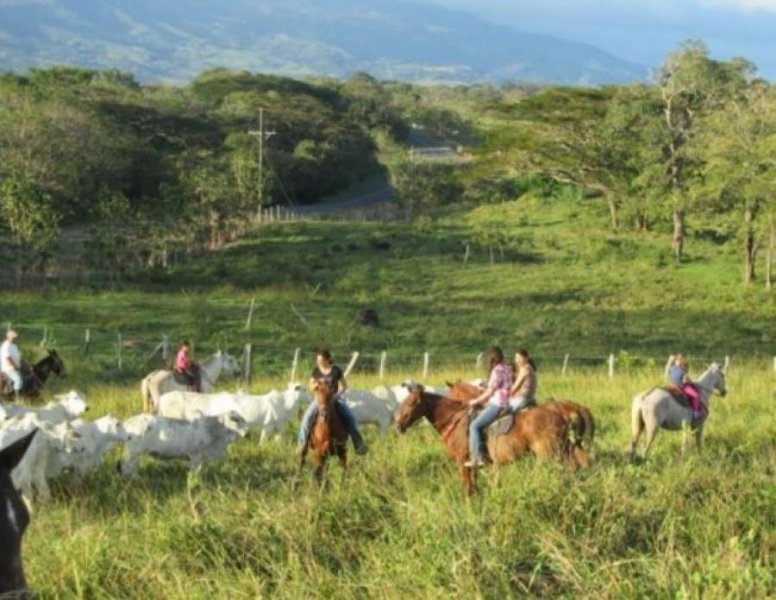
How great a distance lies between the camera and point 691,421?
14484 mm

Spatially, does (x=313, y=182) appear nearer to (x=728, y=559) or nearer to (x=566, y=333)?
(x=566, y=333)

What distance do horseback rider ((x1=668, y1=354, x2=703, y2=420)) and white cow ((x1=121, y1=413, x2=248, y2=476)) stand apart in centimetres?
614

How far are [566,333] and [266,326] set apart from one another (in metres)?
8.82

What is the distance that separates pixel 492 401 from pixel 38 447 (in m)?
4.98

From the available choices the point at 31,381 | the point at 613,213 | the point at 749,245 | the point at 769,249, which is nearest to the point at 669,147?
the point at 613,213

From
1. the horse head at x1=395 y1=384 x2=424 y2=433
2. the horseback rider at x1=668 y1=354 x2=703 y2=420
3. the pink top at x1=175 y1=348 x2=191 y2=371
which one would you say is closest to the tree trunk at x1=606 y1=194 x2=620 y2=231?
the pink top at x1=175 y1=348 x2=191 y2=371

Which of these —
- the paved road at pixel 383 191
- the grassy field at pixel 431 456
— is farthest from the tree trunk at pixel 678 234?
the paved road at pixel 383 191

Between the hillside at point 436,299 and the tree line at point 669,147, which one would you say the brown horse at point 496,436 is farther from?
the tree line at point 669,147

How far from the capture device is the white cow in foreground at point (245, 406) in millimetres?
15531

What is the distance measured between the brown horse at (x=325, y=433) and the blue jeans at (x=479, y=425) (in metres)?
1.46

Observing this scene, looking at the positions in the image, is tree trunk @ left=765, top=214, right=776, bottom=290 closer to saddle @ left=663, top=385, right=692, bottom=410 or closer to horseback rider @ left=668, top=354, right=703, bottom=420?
horseback rider @ left=668, top=354, right=703, bottom=420

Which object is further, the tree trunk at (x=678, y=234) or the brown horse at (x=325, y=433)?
the tree trunk at (x=678, y=234)

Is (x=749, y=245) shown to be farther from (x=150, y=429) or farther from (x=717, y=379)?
(x=150, y=429)

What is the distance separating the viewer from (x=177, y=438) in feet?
42.1
